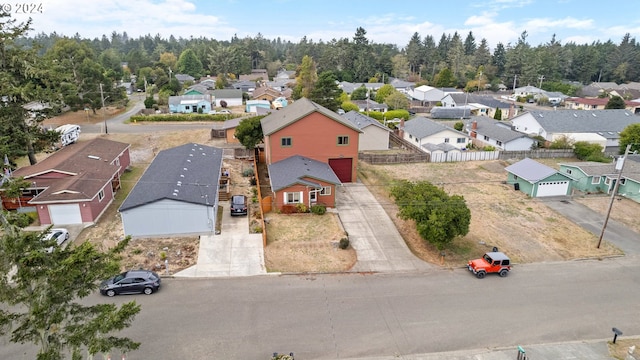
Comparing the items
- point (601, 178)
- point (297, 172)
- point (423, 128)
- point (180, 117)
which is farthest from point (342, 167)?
point (180, 117)

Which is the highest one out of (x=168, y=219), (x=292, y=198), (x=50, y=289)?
(x=50, y=289)

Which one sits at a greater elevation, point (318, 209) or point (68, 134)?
point (68, 134)

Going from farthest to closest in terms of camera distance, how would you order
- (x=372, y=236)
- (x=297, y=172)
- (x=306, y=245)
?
1. (x=297, y=172)
2. (x=372, y=236)
3. (x=306, y=245)

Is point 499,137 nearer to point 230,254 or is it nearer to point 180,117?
point 230,254

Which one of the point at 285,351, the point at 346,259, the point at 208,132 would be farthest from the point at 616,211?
the point at 208,132

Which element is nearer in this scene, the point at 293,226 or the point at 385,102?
the point at 293,226

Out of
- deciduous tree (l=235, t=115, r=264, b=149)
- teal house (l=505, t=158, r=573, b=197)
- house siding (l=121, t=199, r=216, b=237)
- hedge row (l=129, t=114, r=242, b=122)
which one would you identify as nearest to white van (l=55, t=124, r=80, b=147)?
hedge row (l=129, t=114, r=242, b=122)

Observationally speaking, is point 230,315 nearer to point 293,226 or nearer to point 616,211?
point 293,226
